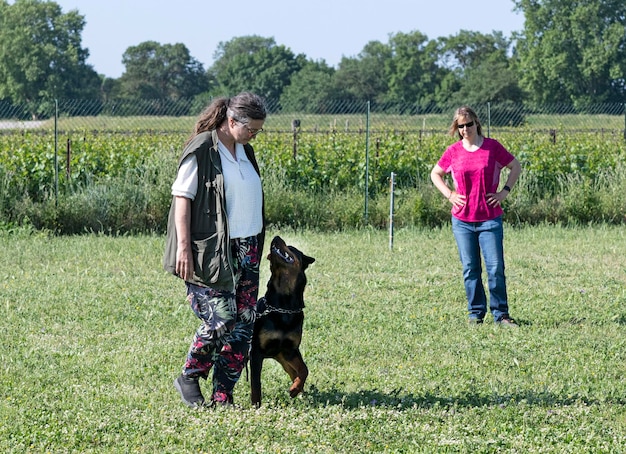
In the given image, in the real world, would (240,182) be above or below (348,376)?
above

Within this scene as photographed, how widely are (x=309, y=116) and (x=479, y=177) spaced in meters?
14.0

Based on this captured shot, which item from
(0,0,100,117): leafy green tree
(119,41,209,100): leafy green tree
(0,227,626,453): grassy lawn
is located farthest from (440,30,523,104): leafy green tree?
(0,227,626,453): grassy lawn

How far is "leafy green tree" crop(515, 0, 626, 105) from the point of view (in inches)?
3531

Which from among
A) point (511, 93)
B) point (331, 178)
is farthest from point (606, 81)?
point (331, 178)

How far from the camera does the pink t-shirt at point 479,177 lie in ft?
25.6

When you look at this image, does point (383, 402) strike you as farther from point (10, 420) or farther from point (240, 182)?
point (10, 420)

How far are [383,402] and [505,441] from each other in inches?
36.5

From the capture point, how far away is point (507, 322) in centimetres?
791

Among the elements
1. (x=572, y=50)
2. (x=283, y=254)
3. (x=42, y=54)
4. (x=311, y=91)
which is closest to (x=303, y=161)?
(x=283, y=254)

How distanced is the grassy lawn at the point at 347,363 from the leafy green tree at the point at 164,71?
107 metres

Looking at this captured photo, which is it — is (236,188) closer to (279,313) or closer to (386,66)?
(279,313)

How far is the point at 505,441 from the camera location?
4.96 meters

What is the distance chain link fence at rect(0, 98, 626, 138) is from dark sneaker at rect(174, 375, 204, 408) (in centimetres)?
945

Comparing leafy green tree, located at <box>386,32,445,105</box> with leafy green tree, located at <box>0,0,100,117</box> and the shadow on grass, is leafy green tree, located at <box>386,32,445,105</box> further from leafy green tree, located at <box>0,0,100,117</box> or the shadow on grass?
the shadow on grass
